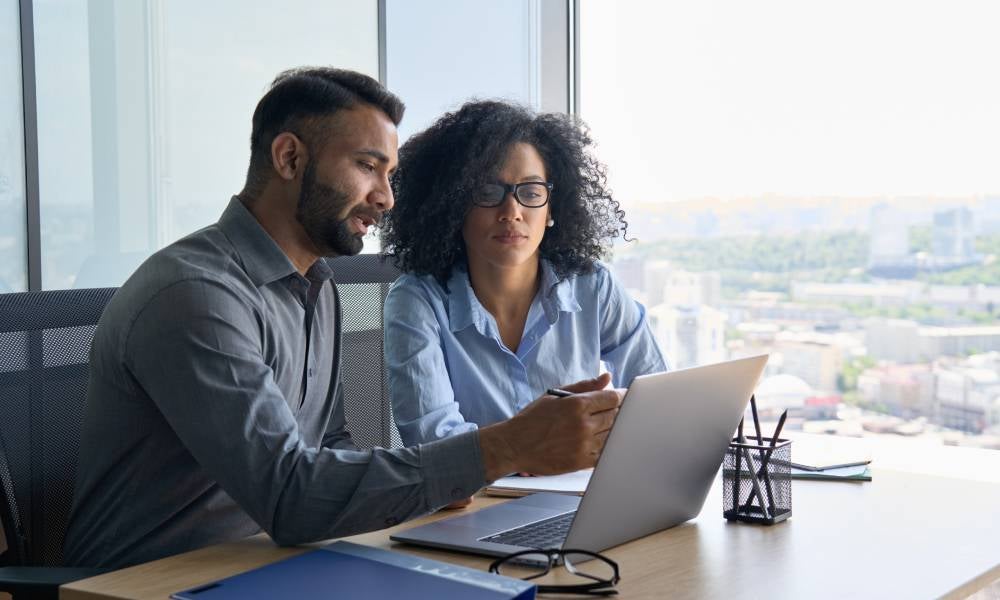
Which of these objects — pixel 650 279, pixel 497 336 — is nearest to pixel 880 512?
pixel 497 336

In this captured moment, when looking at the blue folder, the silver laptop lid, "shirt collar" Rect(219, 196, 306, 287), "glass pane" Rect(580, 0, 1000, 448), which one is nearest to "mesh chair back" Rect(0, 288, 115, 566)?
"shirt collar" Rect(219, 196, 306, 287)

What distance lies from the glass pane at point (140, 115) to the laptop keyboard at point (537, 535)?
5.21ft

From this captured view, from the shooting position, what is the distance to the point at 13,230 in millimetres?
2424

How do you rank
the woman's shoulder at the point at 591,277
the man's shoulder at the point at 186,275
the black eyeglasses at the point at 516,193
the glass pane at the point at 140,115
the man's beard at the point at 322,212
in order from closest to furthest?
the man's shoulder at the point at 186,275 → the man's beard at the point at 322,212 → the black eyeglasses at the point at 516,193 → the woman's shoulder at the point at 591,277 → the glass pane at the point at 140,115

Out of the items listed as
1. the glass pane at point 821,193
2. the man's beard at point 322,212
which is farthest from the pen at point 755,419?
the glass pane at point 821,193

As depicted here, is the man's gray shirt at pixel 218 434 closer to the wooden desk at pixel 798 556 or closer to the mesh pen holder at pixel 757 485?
the wooden desk at pixel 798 556

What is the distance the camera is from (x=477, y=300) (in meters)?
2.20

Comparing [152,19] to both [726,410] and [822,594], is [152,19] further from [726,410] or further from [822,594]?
[822,594]

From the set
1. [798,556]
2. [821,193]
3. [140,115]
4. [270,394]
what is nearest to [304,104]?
[270,394]

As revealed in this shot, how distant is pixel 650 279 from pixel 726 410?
2.69 m

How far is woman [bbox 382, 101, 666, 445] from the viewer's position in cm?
208

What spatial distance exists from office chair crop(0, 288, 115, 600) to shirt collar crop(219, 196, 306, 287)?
0.68ft

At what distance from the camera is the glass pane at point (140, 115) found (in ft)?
8.21

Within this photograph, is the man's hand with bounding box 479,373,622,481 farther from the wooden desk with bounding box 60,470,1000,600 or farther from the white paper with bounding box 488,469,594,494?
the white paper with bounding box 488,469,594,494
